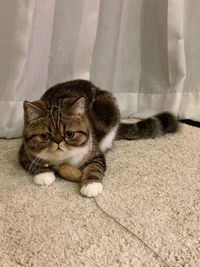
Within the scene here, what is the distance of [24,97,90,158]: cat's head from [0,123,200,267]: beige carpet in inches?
5.3

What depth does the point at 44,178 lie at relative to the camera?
1.32 metres

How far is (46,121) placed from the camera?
1.29 metres

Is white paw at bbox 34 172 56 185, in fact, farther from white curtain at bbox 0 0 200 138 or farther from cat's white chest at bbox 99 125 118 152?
white curtain at bbox 0 0 200 138

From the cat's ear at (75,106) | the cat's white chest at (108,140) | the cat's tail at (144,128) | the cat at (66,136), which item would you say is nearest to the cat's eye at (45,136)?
the cat at (66,136)

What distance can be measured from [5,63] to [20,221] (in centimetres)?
72

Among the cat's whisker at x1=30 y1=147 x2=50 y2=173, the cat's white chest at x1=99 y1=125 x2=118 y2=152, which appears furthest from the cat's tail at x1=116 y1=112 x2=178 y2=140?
the cat's whisker at x1=30 y1=147 x2=50 y2=173

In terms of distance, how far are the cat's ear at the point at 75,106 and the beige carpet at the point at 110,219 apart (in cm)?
25

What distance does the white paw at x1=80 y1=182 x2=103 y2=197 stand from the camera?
1.25 metres

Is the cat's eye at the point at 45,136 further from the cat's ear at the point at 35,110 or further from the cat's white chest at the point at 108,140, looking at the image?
the cat's white chest at the point at 108,140

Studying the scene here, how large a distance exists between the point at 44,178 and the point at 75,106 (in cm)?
27

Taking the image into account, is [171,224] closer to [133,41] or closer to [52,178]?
[52,178]

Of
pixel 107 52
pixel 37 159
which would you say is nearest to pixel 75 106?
pixel 37 159

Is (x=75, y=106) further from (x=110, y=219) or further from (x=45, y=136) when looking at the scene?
(x=110, y=219)

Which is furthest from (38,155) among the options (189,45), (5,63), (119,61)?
(189,45)
